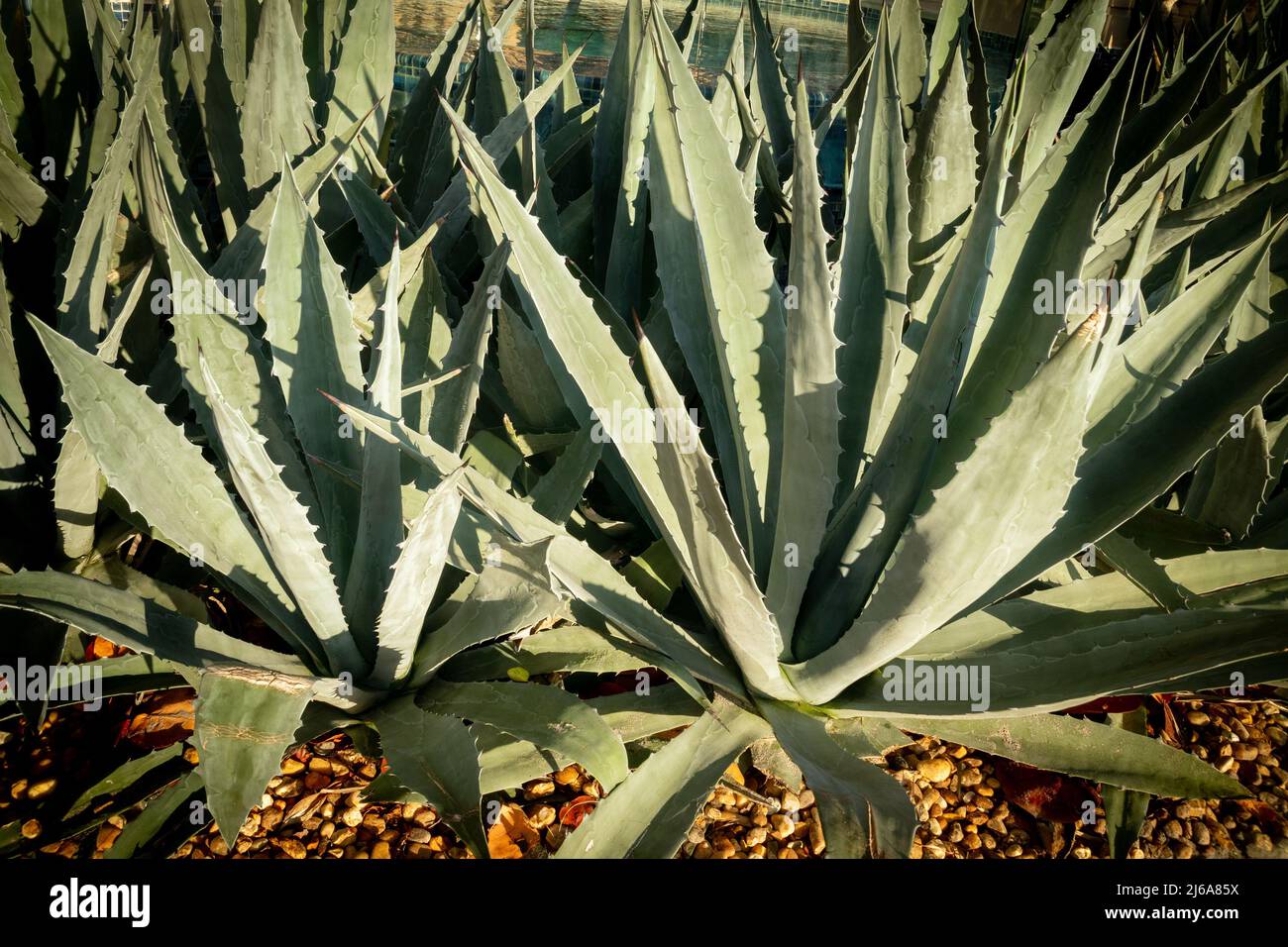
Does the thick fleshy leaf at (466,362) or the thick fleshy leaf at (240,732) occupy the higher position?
the thick fleshy leaf at (466,362)

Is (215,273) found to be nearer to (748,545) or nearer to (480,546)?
(480,546)

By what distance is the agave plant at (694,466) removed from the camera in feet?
3.25

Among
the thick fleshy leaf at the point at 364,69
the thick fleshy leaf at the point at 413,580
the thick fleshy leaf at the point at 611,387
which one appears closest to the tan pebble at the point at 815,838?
the thick fleshy leaf at the point at 611,387

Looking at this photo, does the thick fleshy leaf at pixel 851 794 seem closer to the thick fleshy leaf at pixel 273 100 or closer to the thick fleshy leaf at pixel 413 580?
the thick fleshy leaf at pixel 413 580

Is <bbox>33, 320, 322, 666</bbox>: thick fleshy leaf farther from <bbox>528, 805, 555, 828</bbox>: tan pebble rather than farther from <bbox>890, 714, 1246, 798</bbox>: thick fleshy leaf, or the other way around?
<bbox>890, 714, 1246, 798</bbox>: thick fleshy leaf

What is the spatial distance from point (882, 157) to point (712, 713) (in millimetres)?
786

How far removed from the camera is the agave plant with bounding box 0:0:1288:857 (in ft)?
3.25

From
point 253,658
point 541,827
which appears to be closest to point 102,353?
point 253,658

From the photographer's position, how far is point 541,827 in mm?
1277

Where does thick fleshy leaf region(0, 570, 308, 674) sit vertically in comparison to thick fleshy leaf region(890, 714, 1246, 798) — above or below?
above

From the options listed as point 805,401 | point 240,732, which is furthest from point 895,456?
point 240,732

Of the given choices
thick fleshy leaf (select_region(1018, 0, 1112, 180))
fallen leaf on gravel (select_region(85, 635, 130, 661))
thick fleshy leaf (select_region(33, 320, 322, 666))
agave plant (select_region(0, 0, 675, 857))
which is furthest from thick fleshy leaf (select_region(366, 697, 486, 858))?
thick fleshy leaf (select_region(1018, 0, 1112, 180))

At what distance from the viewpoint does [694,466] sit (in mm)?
945

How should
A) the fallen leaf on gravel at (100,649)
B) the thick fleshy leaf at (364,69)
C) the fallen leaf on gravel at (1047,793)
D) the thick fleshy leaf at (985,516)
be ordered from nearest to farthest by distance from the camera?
the thick fleshy leaf at (985,516) → the fallen leaf on gravel at (1047,793) → the fallen leaf on gravel at (100,649) → the thick fleshy leaf at (364,69)
